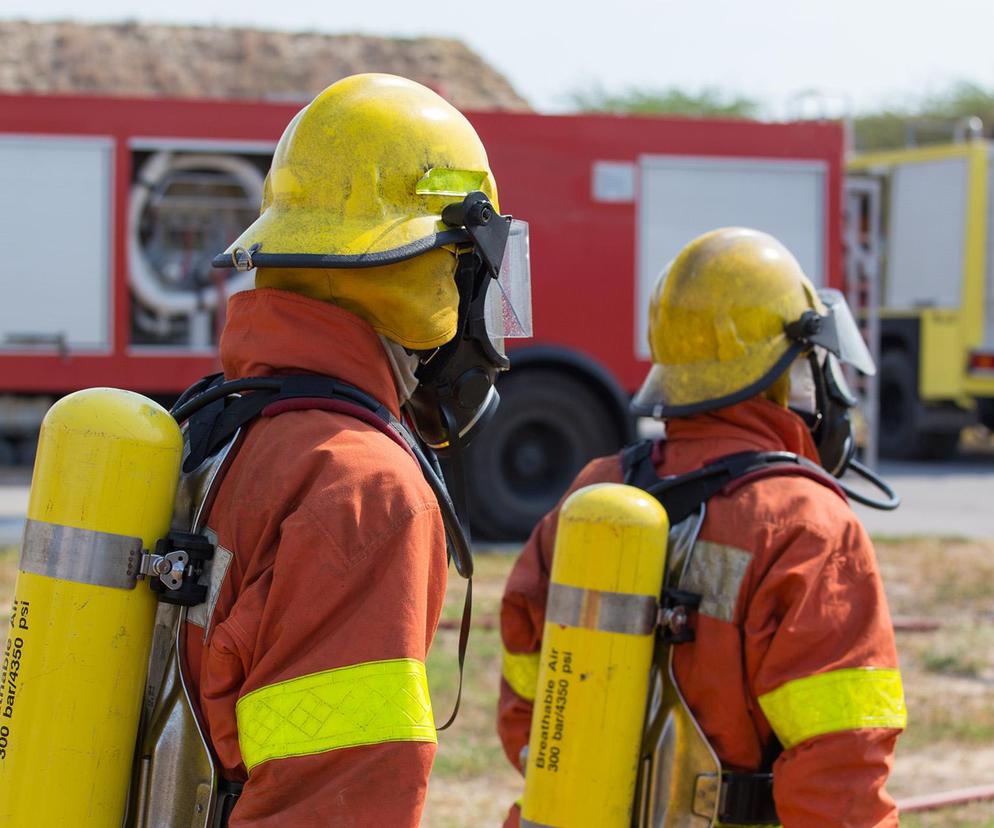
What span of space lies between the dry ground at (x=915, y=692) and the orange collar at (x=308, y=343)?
109 inches

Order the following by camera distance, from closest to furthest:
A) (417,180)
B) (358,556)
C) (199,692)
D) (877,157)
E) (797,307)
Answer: (358,556)
(199,692)
(417,180)
(797,307)
(877,157)

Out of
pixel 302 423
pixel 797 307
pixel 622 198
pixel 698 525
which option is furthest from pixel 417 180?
pixel 622 198

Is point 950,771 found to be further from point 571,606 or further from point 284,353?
point 284,353

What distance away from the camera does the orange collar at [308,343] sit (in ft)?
5.65

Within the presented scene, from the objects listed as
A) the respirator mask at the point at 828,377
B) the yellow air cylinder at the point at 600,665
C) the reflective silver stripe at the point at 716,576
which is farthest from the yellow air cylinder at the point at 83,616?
the respirator mask at the point at 828,377

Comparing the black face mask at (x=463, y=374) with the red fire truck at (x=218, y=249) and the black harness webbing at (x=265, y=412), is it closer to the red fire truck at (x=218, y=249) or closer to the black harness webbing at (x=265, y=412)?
the black harness webbing at (x=265, y=412)

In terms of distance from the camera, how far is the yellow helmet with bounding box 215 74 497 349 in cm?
176

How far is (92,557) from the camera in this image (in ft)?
5.34

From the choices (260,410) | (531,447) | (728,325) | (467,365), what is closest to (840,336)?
(728,325)

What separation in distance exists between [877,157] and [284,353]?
1334 cm

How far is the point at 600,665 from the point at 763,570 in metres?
0.30

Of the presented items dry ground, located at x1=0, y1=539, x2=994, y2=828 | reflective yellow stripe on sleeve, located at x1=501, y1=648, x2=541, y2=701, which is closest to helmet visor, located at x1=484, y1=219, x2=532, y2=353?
reflective yellow stripe on sleeve, located at x1=501, y1=648, x2=541, y2=701

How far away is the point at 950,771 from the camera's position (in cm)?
482

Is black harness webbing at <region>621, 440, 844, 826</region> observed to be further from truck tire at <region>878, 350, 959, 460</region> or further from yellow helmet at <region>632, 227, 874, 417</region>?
truck tire at <region>878, 350, 959, 460</region>
